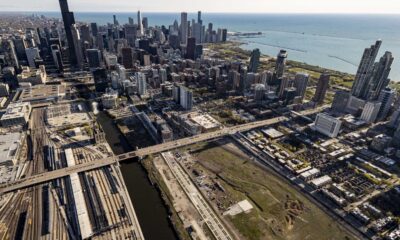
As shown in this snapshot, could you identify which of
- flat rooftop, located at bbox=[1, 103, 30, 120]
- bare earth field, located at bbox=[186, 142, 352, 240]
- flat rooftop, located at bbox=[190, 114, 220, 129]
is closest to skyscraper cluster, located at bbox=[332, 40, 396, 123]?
flat rooftop, located at bbox=[190, 114, 220, 129]

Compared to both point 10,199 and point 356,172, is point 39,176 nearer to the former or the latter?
point 10,199

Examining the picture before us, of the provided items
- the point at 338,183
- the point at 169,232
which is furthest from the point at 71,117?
the point at 338,183

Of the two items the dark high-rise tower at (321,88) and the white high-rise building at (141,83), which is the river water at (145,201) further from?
the dark high-rise tower at (321,88)

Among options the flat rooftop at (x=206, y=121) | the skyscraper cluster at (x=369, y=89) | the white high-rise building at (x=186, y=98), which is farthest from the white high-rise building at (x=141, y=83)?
the skyscraper cluster at (x=369, y=89)

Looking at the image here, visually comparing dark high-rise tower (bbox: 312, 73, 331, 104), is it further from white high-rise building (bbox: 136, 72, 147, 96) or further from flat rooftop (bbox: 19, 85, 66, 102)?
flat rooftop (bbox: 19, 85, 66, 102)

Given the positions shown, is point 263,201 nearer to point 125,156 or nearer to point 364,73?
point 125,156

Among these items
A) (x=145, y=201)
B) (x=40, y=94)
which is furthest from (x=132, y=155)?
(x=40, y=94)
